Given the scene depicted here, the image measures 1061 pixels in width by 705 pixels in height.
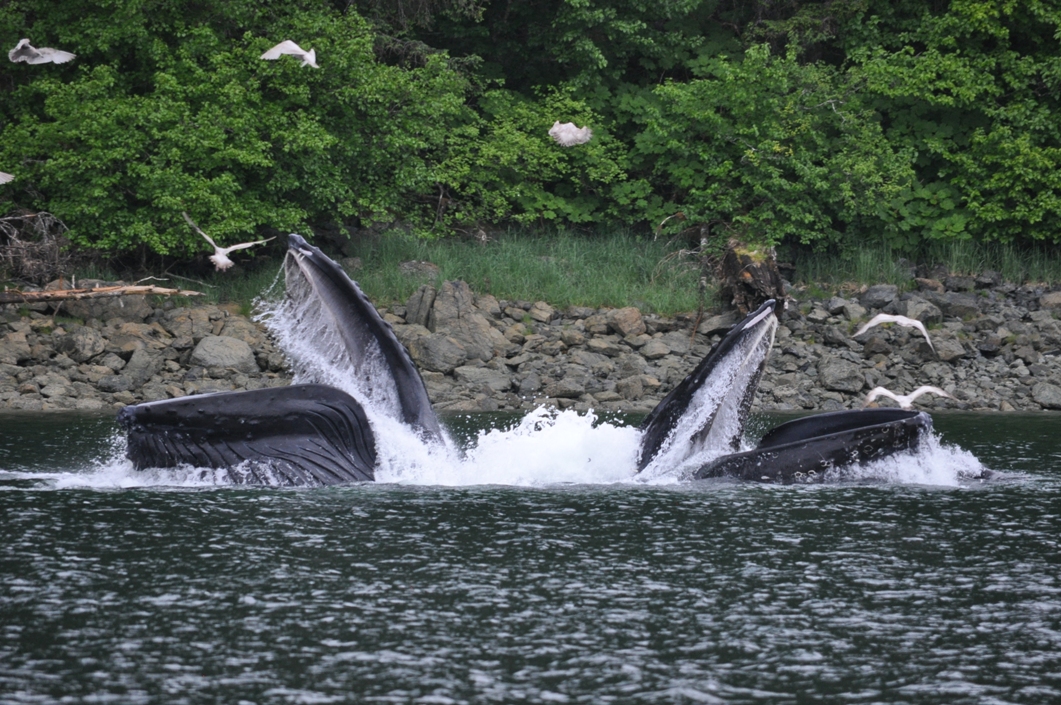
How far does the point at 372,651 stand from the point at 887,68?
28159 millimetres

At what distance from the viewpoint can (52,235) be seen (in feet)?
92.9

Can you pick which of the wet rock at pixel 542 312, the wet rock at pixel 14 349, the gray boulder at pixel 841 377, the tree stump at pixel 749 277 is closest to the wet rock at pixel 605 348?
the wet rock at pixel 542 312

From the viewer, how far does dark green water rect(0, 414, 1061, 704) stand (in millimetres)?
7492

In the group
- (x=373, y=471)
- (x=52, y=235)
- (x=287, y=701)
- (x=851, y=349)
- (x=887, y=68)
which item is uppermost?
(x=887, y=68)

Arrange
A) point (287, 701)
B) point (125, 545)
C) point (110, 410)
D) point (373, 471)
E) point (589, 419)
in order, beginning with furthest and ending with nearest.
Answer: point (110, 410), point (589, 419), point (373, 471), point (125, 545), point (287, 701)

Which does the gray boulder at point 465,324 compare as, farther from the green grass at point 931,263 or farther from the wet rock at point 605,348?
the green grass at point 931,263

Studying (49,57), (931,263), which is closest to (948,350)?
(931,263)

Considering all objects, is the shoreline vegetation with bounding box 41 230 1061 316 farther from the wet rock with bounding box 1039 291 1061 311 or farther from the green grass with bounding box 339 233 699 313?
the wet rock with bounding box 1039 291 1061 311

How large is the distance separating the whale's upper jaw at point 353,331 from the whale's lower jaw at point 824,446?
2969 mm

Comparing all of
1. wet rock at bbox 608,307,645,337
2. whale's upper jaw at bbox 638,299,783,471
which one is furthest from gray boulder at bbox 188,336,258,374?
whale's upper jaw at bbox 638,299,783,471

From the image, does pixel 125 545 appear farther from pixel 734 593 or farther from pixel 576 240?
pixel 576 240

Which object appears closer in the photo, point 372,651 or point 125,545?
point 372,651

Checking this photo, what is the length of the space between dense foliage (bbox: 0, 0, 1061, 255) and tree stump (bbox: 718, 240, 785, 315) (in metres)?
1.39

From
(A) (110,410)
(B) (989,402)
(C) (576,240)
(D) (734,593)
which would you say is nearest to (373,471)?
(D) (734,593)
